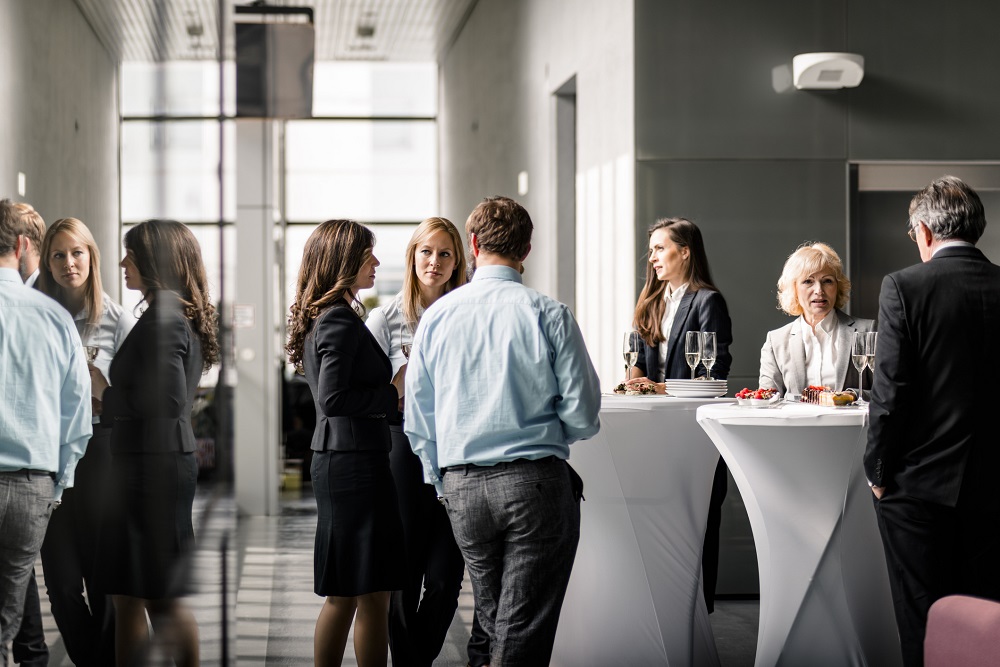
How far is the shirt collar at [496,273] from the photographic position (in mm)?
2395

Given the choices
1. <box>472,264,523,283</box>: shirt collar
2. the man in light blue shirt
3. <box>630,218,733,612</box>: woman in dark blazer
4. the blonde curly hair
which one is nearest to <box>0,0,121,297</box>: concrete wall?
the man in light blue shirt

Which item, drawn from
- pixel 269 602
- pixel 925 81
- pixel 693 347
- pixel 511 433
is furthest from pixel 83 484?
pixel 925 81

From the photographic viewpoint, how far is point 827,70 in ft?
14.8

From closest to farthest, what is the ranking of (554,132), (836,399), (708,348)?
(836,399) → (708,348) → (554,132)

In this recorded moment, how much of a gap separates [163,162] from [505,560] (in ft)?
6.08

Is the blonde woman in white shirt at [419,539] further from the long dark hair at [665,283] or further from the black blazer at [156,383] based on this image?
the black blazer at [156,383]

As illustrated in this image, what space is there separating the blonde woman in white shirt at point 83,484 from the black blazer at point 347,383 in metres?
2.02

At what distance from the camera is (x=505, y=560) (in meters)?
2.35

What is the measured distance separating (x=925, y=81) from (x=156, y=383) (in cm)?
483

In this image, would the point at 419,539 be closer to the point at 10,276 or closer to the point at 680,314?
the point at 680,314

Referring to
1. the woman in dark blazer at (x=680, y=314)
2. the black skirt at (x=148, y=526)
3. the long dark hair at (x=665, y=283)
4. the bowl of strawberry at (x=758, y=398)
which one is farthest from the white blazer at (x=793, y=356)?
the black skirt at (x=148, y=526)

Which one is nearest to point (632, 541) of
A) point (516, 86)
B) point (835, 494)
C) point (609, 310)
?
point (835, 494)

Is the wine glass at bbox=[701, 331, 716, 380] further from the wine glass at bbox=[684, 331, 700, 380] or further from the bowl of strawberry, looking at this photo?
the bowl of strawberry

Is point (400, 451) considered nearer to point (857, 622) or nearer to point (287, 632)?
point (287, 632)
